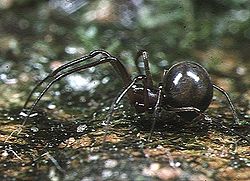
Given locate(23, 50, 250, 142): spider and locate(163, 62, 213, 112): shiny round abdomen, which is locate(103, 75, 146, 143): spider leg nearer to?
locate(23, 50, 250, 142): spider

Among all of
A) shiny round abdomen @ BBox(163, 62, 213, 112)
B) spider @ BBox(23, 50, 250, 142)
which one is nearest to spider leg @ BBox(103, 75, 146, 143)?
spider @ BBox(23, 50, 250, 142)

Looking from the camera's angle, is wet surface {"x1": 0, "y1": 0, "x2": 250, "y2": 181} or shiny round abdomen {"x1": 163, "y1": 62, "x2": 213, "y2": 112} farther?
shiny round abdomen {"x1": 163, "y1": 62, "x2": 213, "y2": 112}

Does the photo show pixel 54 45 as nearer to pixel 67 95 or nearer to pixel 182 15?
pixel 67 95

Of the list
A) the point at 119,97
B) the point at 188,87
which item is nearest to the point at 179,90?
the point at 188,87

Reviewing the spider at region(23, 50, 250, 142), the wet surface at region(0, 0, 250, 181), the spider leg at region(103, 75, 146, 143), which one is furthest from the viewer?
the spider at region(23, 50, 250, 142)

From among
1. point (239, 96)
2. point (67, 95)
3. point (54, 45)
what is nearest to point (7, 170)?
point (67, 95)
